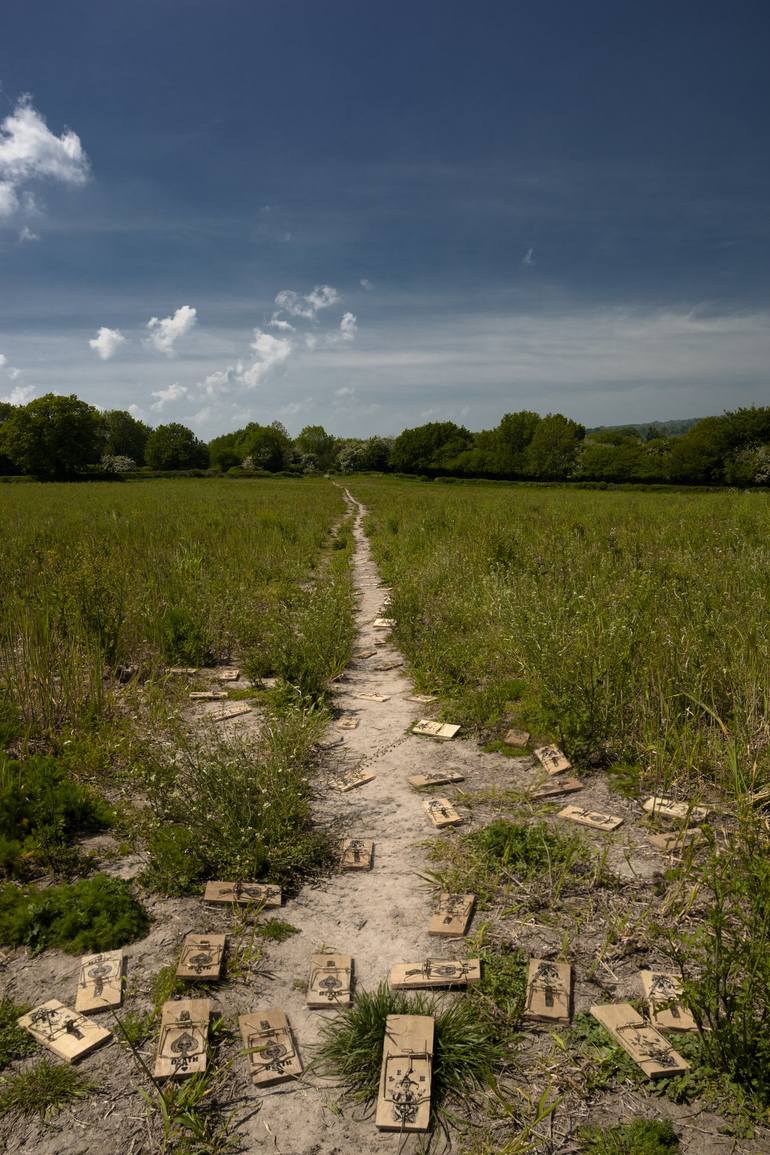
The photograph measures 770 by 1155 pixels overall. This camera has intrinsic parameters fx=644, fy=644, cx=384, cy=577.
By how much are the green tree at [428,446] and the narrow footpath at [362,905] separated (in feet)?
302

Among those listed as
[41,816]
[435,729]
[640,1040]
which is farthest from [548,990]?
[41,816]

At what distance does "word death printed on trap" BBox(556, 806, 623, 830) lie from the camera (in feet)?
12.7

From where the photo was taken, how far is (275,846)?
11.8ft

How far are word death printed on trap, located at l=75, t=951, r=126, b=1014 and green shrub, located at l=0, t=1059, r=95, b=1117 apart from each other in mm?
273

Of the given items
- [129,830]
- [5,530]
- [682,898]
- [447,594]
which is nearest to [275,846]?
[129,830]

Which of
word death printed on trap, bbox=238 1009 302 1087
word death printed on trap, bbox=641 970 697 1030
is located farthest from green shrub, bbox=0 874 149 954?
word death printed on trap, bbox=641 970 697 1030

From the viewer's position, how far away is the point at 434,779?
4559 millimetres

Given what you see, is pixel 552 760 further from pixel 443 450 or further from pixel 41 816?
pixel 443 450

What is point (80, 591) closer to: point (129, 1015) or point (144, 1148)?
point (129, 1015)

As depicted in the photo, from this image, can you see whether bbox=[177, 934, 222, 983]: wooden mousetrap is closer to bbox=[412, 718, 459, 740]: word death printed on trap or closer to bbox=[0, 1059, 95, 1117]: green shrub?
bbox=[0, 1059, 95, 1117]: green shrub

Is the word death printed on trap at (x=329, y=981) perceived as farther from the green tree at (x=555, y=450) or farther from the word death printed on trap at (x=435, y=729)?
the green tree at (x=555, y=450)

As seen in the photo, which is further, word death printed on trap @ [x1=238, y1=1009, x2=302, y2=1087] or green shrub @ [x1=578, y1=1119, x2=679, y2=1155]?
word death printed on trap @ [x1=238, y1=1009, x2=302, y2=1087]

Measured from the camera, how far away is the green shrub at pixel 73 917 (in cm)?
300

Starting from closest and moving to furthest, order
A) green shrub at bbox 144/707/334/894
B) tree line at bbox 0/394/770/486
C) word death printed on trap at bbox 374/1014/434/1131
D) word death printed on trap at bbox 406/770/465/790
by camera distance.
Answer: word death printed on trap at bbox 374/1014/434/1131 → green shrub at bbox 144/707/334/894 → word death printed on trap at bbox 406/770/465/790 → tree line at bbox 0/394/770/486
